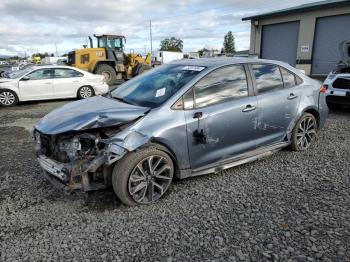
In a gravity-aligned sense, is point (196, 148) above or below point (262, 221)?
above

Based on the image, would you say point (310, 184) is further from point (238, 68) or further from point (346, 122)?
point (346, 122)

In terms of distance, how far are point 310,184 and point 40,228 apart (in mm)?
3276

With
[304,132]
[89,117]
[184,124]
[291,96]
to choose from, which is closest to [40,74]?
[89,117]

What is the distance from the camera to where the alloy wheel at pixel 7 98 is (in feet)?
34.4

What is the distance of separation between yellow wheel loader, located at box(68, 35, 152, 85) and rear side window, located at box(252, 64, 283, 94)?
12885 millimetres

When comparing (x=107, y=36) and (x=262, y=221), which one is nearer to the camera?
(x=262, y=221)

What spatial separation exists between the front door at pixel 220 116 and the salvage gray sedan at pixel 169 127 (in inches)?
0.5

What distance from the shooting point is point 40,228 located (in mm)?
3219

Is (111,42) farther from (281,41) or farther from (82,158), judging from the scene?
(82,158)

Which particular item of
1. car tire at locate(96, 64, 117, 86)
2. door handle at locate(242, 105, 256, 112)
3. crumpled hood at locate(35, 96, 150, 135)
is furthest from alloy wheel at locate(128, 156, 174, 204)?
car tire at locate(96, 64, 117, 86)

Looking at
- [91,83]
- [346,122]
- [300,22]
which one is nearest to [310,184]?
[346,122]

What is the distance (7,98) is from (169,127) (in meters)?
8.99

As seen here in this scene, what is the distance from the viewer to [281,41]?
20.8 m

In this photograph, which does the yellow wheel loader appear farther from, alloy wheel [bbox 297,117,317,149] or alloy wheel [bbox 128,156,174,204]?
alloy wheel [bbox 128,156,174,204]
